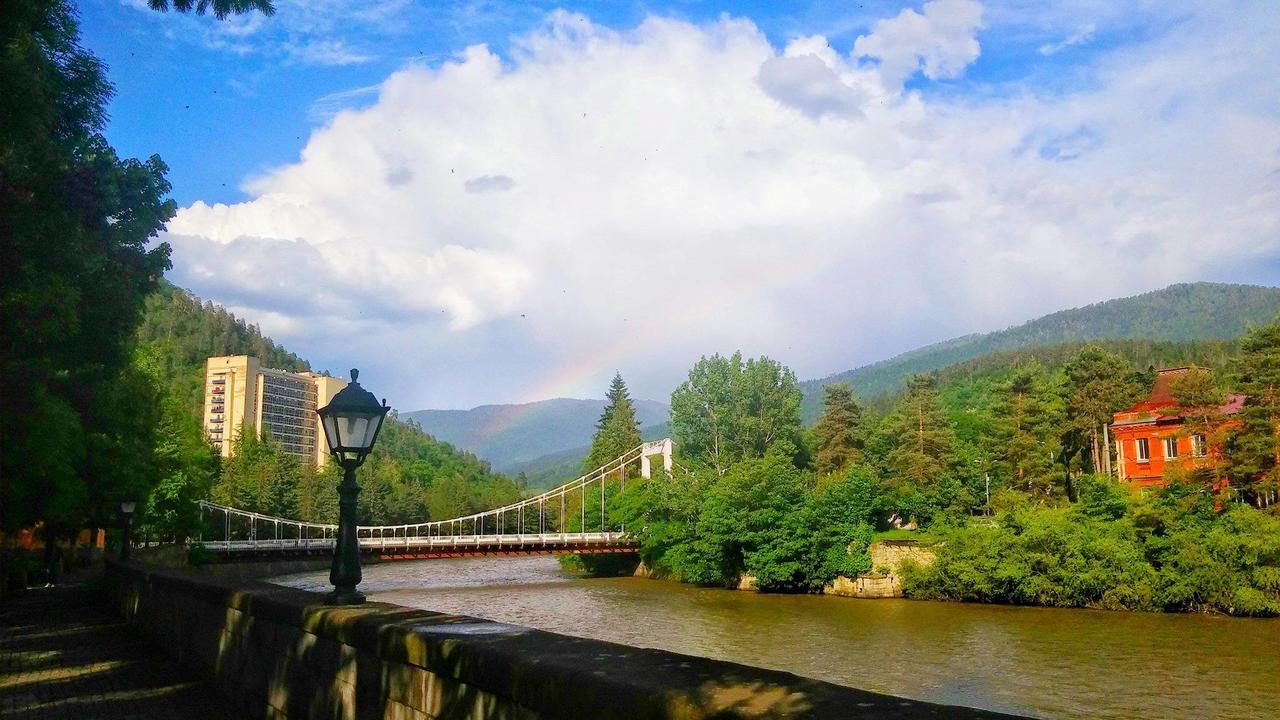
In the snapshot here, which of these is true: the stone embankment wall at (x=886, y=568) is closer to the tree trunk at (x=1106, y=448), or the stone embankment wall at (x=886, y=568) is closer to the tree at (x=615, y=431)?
the tree trunk at (x=1106, y=448)

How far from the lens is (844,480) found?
4047cm

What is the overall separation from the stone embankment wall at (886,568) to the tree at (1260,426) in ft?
33.8

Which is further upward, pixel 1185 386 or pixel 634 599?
pixel 1185 386

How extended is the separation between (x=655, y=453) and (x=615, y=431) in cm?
915

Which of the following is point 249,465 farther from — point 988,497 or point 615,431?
point 988,497

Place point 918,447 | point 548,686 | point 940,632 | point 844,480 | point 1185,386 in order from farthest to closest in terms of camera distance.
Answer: point 918,447 → point 844,480 → point 1185,386 → point 940,632 → point 548,686

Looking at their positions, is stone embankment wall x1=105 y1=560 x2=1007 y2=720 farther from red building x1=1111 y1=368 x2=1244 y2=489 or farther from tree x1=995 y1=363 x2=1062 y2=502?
tree x1=995 y1=363 x2=1062 y2=502

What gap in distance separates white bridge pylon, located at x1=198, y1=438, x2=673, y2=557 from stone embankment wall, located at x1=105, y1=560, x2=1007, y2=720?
95.5ft

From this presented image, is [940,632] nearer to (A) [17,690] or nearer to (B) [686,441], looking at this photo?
(A) [17,690]

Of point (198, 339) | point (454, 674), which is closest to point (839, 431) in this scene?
point (454, 674)

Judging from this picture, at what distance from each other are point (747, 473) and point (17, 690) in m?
35.1

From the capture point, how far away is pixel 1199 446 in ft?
113

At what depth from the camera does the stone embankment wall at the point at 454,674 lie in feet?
8.06

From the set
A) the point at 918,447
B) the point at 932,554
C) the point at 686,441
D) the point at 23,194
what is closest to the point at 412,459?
the point at 686,441
